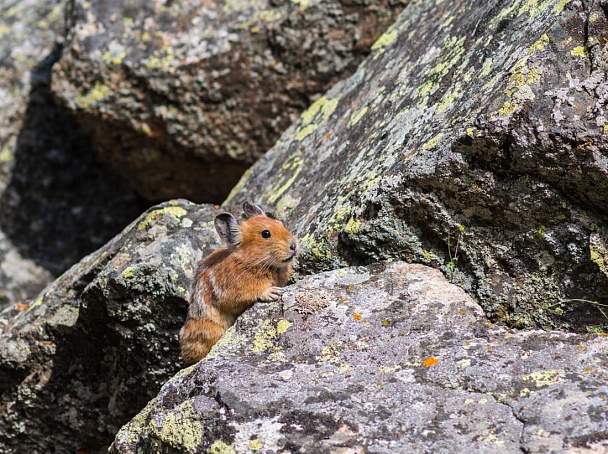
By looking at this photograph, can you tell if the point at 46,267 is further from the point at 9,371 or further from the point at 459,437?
the point at 459,437

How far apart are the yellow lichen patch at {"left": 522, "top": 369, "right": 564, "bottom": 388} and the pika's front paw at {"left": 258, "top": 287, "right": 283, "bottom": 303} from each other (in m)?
1.83

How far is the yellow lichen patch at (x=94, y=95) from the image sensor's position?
9789 mm

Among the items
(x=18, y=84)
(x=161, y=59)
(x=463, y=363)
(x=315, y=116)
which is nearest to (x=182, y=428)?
(x=463, y=363)

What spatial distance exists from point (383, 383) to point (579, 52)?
2.39 meters

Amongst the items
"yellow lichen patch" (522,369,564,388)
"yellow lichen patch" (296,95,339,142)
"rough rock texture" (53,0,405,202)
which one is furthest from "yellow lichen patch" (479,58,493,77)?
"rough rock texture" (53,0,405,202)

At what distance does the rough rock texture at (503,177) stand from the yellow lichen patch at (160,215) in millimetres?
1368

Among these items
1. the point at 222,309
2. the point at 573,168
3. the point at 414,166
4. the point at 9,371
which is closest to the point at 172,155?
the point at 9,371

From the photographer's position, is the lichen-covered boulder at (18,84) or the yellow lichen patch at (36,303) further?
the lichen-covered boulder at (18,84)

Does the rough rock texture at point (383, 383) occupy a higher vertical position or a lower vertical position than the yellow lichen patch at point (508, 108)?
lower

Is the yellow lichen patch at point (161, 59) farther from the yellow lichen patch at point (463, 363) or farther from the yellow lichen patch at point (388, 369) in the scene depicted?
the yellow lichen patch at point (463, 363)

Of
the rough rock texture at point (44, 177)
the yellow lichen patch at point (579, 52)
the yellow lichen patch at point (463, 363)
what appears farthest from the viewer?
the rough rock texture at point (44, 177)

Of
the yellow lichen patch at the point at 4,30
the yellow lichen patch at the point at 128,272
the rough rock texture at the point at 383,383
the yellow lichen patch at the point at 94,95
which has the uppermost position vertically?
the yellow lichen patch at the point at 4,30

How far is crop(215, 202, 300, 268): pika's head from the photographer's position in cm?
577

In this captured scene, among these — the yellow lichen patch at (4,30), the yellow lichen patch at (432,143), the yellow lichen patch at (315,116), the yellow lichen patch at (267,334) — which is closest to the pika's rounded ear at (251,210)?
the yellow lichen patch at (267,334)
